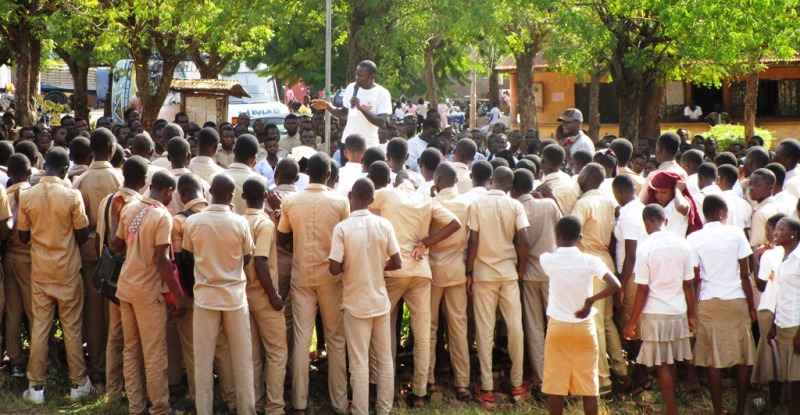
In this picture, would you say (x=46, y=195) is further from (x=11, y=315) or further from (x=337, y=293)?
(x=337, y=293)

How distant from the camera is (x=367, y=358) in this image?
7344 mm

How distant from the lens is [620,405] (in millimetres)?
8008

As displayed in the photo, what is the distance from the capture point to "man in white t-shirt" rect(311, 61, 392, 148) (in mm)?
10281

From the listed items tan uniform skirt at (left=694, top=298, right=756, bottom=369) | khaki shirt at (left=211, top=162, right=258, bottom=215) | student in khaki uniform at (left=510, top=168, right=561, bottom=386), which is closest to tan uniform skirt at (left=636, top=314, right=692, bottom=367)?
tan uniform skirt at (left=694, top=298, right=756, bottom=369)

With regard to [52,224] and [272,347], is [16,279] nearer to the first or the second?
[52,224]

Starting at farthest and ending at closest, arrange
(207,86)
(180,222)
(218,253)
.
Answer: (207,86) < (180,222) < (218,253)

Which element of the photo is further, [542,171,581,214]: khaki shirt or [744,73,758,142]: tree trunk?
[744,73,758,142]: tree trunk

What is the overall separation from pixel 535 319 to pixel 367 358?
5.26 feet

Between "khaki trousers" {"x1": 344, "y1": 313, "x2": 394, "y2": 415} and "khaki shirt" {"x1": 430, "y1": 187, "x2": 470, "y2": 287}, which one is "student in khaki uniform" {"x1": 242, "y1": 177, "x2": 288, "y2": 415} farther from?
"khaki shirt" {"x1": 430, "y1": 187, "x2": 470, "y2": 287}

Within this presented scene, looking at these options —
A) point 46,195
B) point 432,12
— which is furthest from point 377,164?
point 432,12

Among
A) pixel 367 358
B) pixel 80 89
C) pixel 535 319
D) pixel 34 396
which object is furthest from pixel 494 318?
pixel 80 89

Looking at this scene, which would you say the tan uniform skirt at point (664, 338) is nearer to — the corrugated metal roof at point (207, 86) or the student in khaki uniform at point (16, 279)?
the student in khaki uniform at point (16, 279)

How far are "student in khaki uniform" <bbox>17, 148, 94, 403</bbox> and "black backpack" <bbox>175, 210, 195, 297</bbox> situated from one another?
0.94m

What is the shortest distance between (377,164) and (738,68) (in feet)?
46.3
